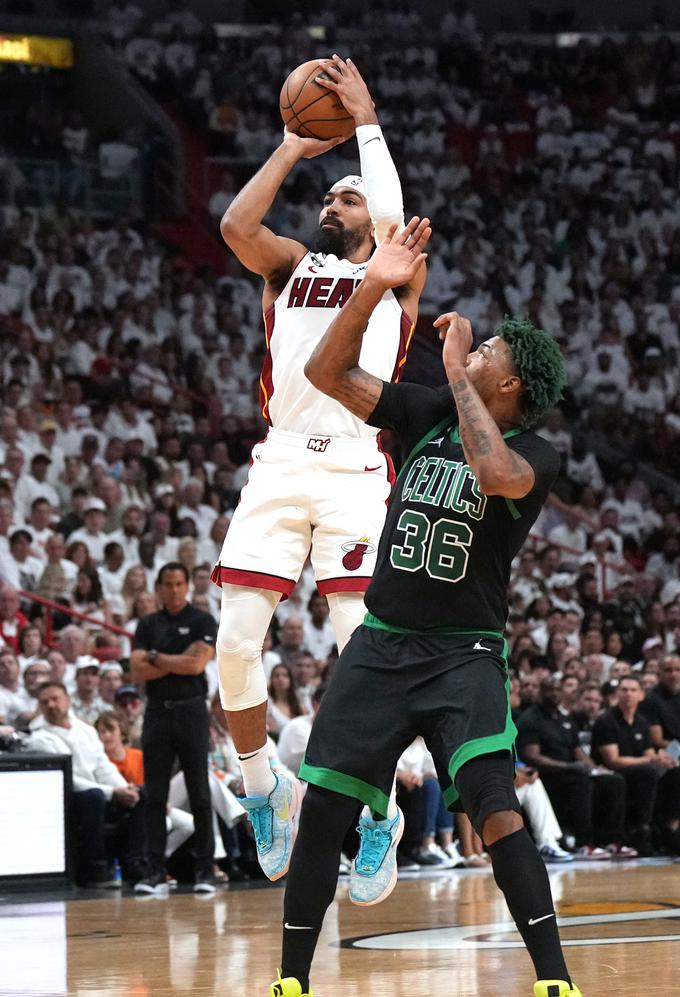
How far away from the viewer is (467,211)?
22.9 meters

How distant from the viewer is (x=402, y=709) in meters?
5.35

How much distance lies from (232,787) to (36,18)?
50.5ft

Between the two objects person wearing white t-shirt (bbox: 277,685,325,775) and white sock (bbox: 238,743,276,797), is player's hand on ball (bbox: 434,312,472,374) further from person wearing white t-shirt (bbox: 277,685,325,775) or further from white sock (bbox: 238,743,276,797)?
person wearing white t-shirt (bbox: 277,685,325,775)

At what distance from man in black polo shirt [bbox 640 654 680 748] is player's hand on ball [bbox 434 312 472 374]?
973cm

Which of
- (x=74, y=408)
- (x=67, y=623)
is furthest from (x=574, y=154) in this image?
(x=67, y=623)

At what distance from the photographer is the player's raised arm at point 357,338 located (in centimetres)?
546

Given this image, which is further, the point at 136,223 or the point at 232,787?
the point at 136,223

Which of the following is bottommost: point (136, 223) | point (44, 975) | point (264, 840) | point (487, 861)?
point (487, 861)

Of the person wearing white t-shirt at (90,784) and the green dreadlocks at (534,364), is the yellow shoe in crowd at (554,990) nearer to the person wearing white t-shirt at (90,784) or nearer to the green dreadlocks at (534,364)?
the green dreadlocks at (534,364)

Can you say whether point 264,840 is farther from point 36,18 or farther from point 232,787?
point 36,18

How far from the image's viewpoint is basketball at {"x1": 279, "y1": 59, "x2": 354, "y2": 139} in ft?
22.2

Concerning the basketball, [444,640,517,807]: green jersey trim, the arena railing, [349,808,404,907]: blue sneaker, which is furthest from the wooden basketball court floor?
the basketball

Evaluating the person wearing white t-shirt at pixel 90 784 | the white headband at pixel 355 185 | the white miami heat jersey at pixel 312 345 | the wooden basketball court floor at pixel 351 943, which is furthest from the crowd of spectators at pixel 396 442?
the white headband at pixel 355 185

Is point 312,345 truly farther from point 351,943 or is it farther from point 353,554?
point 351,943
